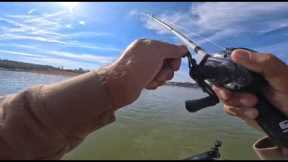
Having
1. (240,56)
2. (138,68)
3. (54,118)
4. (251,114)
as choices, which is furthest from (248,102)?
(54,118)

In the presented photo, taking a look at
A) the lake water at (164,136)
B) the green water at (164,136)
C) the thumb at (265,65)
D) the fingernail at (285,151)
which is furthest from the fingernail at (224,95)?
the green water at (164,136)

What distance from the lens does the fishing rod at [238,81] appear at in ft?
4.03

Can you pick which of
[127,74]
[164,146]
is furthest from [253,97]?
[164,146]

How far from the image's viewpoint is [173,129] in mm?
14781

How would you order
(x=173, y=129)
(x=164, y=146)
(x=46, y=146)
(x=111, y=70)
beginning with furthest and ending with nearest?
1. (x=173, y=129)
2. (x=164, y=146)
3. (x=111, y=70)
4. (x=46, y=146)

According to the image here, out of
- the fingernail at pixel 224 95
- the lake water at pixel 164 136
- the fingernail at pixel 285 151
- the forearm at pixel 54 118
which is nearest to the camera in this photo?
the forearm at pixel 54 118

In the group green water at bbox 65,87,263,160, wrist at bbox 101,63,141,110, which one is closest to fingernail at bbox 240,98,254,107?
wrist at bbox 101,63,141,110

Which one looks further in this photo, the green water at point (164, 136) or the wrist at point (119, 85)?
the green water at point (164, 136)

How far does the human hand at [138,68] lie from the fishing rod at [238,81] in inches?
4.5

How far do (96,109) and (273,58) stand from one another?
70 cm

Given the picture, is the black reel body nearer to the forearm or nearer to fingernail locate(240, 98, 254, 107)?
fingernail locate(240, 98, 254, 107)

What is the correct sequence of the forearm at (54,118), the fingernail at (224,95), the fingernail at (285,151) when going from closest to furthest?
1. the forearm at (54,118)
2. the fingernail at (285,151)
3. the fingernail at (224,95)

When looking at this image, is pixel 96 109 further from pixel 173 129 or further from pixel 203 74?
pixel 173 129

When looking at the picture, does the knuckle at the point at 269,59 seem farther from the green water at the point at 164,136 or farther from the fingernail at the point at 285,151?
the green water at the point at 164,136
